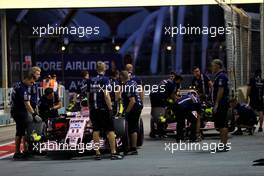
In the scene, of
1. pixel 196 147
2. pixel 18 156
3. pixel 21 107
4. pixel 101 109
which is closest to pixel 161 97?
pixel 196 147

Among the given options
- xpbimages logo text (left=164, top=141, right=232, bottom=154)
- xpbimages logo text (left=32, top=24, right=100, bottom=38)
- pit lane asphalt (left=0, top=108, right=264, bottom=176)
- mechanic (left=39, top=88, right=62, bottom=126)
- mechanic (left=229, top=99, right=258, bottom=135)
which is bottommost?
pit lane asphalt (left=0, top=108, right=264, bottom=176)

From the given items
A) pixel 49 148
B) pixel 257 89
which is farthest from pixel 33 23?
pixel 49 148

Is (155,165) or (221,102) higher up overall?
(221,102)

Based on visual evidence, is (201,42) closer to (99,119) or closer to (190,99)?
(190,99)

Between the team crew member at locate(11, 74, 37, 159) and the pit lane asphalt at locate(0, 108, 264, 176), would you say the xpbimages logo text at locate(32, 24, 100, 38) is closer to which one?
the team crew member at locate(11, 74, 37, 159)

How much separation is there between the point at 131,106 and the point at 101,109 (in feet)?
3.34

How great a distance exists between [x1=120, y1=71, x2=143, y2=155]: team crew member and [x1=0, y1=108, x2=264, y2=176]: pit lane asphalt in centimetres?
35

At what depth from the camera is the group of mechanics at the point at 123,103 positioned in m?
13.1

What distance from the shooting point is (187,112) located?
1647 cm

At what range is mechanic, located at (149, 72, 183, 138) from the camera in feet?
57.0

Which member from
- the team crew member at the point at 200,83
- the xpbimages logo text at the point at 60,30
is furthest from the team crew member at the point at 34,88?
the xpbimages logo text at the point at 60,30

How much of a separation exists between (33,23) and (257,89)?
36976mm

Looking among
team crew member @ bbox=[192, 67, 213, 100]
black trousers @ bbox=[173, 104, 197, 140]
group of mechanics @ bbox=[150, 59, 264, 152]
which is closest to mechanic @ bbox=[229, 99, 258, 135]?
group of mechanics @ bbox=[150, 59, 264, 152]

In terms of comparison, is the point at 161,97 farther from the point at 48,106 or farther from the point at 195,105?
the point at 48,106
